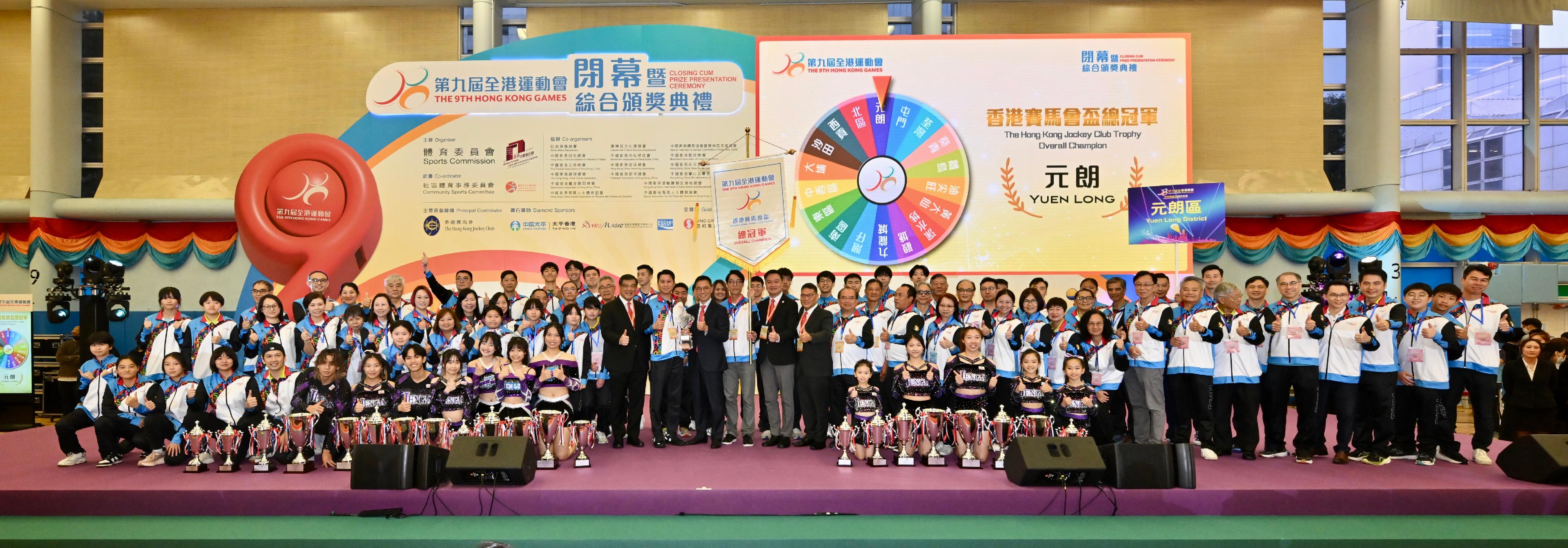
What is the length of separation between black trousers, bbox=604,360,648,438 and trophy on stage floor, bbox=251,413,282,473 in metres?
1.95

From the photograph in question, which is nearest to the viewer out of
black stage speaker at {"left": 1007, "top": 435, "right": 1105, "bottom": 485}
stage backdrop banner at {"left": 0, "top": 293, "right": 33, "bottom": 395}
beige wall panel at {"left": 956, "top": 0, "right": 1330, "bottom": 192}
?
black stage speaker at {"left": 1007, "top": 435, "right": 1105, "bottom": 485}

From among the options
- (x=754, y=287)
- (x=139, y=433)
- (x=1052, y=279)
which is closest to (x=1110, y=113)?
(x=1052, y=279)

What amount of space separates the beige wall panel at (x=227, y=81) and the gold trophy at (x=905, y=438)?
6920 mm

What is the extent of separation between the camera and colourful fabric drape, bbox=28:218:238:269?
29.2ft

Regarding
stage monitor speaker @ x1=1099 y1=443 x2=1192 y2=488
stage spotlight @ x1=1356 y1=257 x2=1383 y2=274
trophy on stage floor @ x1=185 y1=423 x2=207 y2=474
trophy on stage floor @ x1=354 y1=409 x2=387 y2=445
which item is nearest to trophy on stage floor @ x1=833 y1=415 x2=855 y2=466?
stage monitor speaker @ x1=1099 y1=443 x2=1192 y2=488

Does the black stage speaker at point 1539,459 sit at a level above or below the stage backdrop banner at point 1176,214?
below

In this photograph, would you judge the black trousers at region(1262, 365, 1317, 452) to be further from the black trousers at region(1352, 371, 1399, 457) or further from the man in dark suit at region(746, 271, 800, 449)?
the man in dark suit at region(746, 271, 800, 449)

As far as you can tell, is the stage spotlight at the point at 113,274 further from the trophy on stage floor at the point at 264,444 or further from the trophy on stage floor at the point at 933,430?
the trophy on stage floor at the point at 933,430

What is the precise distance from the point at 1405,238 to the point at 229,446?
11005 mm

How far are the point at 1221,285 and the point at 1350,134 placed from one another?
5.43 metres

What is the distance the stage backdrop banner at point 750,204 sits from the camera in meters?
6.57

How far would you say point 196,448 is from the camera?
4.75m

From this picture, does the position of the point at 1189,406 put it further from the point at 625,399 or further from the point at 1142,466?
the point at 625,399

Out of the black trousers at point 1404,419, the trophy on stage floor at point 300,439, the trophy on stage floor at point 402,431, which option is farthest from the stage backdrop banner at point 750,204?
the black trousers at point 1404,419
